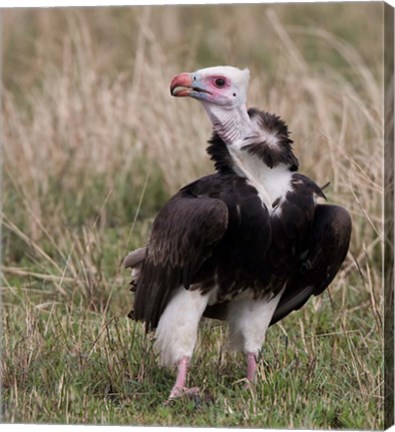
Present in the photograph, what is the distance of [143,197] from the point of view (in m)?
8.16

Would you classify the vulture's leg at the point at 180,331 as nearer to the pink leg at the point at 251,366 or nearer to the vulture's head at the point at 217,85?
the pink leg at the point at 251,366

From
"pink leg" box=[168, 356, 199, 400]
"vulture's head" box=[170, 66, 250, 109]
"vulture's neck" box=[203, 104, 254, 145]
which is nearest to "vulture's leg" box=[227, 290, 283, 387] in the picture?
"pink leg" box=[168, 356, 199, 400]

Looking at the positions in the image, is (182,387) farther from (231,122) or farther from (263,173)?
(231,122)

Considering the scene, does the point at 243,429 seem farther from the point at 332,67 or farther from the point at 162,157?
the point at 332,67

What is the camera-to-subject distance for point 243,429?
5664mm

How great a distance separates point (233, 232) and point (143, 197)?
8.48 feet

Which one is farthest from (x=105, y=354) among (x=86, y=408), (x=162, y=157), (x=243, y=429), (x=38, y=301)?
(x=162, y=157)

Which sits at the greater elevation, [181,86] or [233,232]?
[181,86]

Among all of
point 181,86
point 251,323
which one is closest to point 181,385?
point 251,323

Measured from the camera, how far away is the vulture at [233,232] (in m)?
5.62

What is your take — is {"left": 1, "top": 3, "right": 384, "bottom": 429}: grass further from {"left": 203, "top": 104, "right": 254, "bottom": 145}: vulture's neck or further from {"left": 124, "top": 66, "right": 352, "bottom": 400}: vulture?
{"left": 203, "top": 104, "right": 254, "bottom": 145}: vulture's neck

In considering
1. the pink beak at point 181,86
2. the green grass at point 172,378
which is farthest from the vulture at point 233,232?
the green grass at point 172,378

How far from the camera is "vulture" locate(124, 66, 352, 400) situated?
5617 millimetres

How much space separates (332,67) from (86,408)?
511 cm
